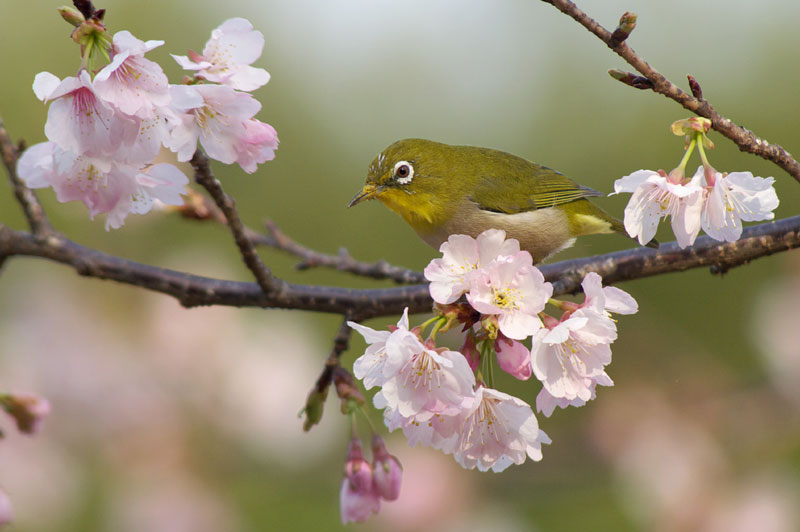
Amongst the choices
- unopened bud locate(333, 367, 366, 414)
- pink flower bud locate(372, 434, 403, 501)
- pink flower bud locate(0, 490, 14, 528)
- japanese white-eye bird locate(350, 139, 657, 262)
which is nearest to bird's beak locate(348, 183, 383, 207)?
japanese white-eye bird locate(350, 139, 657, 262)

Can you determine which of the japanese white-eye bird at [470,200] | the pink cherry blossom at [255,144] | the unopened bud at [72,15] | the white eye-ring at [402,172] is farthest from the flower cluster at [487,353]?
the white eye-ring at [402,172]

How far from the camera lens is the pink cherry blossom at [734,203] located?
6.57 ft

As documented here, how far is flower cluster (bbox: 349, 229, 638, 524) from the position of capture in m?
1.85

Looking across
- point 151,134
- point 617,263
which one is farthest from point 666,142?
point 151,134

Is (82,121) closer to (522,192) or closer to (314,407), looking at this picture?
(314,407)

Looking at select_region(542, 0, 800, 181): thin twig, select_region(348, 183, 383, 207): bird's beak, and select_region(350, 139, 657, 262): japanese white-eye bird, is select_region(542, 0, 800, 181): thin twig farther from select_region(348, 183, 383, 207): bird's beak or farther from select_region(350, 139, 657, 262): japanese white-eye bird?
select_region(348, 183, 383, 207): bird's beak

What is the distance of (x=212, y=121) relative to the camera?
207cm

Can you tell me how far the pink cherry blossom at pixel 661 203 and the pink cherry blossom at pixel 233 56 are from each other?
3.48ft

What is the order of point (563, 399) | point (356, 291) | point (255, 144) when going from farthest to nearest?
point (356, 291) → point (255, 144) → point (563, 399)

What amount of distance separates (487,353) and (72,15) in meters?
1.36

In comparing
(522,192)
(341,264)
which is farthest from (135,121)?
(522,192)

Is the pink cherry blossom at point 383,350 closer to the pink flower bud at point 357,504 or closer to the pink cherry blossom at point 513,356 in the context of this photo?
the pink cherry blossom at point 513,356


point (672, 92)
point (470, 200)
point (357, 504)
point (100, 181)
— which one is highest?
point (672, 92)

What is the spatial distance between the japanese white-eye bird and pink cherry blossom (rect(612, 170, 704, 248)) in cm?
122
